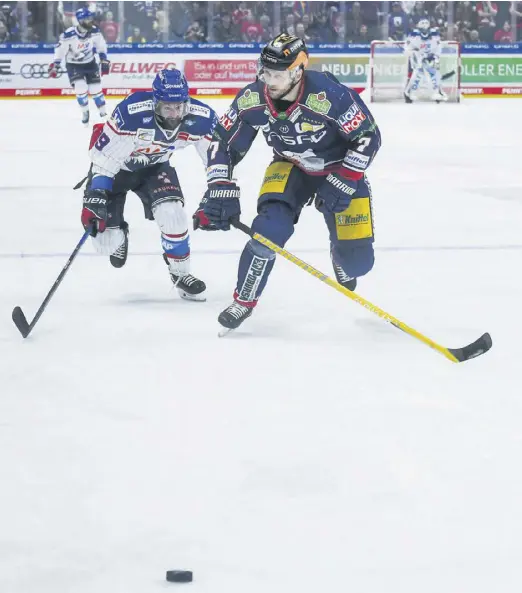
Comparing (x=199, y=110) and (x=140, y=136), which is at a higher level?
(x=199, y=110)

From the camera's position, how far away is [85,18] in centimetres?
1448

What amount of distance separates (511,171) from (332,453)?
7330 mm

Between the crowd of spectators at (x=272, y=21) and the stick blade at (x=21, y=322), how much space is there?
14.5 metres

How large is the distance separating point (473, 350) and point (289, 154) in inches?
41.9

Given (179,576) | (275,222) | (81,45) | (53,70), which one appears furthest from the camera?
(53,70)

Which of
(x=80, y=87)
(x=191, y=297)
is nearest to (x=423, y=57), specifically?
(x=80, y=87)

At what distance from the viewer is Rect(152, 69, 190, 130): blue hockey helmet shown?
4488 millimetres

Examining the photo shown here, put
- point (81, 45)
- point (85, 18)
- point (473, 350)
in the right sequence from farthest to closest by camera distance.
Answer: point (81, 45) < point (85, 18) < point (473, 350)

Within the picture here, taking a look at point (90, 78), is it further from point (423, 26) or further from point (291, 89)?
point (291, 89)

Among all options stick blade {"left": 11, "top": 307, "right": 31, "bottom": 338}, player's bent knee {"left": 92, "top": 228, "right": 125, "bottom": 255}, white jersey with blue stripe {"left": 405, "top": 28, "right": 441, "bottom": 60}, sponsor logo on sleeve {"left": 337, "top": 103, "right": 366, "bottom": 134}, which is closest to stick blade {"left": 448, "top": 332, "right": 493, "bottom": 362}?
sponsor logo on sleeve {"left": 337, "top": 103, "right": 366, "bottom": 134}

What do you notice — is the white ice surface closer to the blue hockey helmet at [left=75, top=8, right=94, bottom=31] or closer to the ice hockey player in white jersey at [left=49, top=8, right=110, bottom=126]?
the ice hockey player in white jersey at [left=49, top=8, right=110, bottom=126]

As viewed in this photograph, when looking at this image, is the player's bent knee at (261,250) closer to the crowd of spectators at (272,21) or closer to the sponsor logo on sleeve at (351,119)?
the sponsor logo on sleeve at (351,119)

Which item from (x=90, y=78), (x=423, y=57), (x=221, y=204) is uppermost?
(x=423, y=57)

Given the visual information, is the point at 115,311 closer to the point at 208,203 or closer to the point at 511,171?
the point at 208,203
